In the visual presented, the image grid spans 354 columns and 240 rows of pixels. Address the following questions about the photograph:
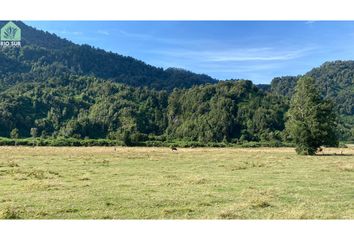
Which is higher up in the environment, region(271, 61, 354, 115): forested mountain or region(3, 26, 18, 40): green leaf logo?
region(271, 61, 354, 115): forested mountain

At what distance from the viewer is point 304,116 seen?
51469 mm

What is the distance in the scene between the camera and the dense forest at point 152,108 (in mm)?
99938

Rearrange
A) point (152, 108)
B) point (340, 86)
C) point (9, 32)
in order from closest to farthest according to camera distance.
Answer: point (9, 32) → point (340, 86) → point (152, 108)

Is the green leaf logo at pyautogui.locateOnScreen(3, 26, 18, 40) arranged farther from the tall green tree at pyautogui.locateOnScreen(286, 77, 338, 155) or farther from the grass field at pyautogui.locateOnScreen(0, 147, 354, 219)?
the tall green tree at pyautogui.locateOnScreen(286, 77, 338, 155)

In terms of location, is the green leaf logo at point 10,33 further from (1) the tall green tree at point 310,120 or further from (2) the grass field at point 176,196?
(1) the tall green tree at point 310,120

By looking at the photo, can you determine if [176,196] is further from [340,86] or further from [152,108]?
[340,86]

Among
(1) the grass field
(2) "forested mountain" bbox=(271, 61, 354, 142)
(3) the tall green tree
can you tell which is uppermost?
(2) "forested mountain" bbox=(271, 61, 354, 142)

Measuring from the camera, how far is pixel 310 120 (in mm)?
50500

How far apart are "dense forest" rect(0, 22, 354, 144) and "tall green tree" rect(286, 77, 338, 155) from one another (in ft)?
125

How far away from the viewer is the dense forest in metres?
99.9

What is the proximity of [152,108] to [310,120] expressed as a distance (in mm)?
106623

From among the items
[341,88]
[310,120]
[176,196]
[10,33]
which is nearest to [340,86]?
[341,88]

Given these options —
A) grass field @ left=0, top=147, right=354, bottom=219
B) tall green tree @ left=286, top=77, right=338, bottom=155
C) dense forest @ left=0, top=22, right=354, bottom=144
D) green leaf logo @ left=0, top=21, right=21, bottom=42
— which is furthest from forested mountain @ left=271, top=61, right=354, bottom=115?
green leaf logo @ left=0, top=21, right=21, bottom=42
